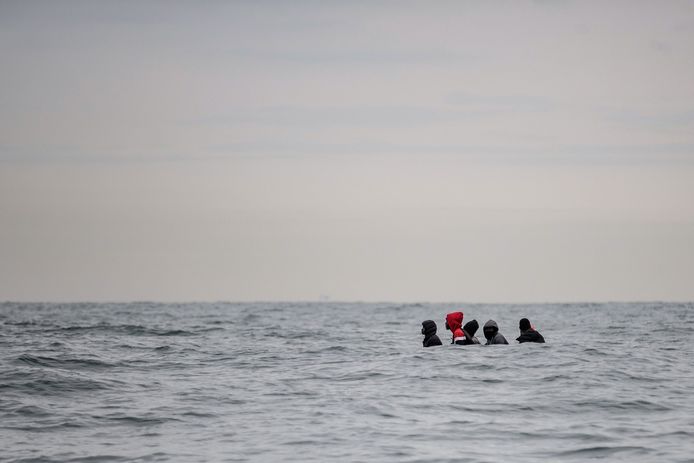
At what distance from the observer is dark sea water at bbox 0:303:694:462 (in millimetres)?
13609

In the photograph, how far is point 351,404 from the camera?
1755cm

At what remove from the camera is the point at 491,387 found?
1923 centimetres

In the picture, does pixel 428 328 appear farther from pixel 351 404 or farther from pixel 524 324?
pixel 351 404

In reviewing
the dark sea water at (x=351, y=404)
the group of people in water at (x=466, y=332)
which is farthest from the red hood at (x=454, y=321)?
the dark sea water at (x=351, y=404)

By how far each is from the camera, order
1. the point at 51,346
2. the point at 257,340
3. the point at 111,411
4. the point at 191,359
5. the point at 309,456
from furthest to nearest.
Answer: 1. the point at 257,340
2. the point at 51,346
3. the point at 191,359
4. the point at 111,411
5. the point at 309,456

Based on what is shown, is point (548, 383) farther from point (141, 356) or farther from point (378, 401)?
point (141, 356)

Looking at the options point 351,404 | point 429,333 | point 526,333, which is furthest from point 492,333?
point 351,404

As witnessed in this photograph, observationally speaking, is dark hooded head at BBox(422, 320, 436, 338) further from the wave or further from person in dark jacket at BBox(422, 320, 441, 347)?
the wave

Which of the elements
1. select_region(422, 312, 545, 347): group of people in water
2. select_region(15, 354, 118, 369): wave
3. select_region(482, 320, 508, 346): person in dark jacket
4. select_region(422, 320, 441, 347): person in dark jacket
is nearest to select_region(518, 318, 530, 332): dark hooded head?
select_region(422, 312, 545, 347): group of people in water

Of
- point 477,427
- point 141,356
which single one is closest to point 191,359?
point 141,356

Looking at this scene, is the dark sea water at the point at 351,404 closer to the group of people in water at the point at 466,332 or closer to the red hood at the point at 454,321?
the group of people in water at the point at 466,332

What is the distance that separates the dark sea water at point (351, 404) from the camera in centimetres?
1361

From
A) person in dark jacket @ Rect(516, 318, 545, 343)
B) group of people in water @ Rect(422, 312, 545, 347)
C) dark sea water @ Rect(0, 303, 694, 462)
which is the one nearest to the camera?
dark sea water @ Rect(0, 303, 694, 462)

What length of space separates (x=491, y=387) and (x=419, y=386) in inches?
63.8
